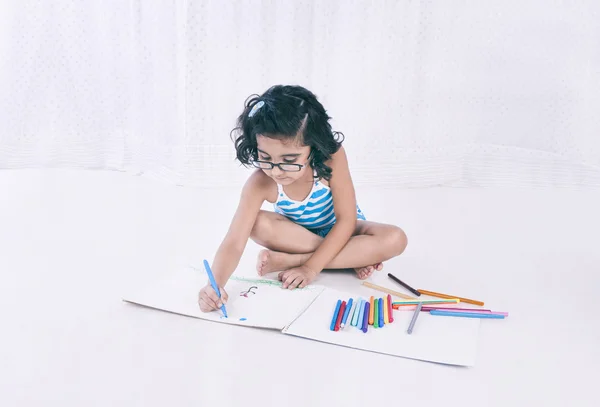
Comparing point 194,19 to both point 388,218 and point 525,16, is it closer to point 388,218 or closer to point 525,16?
point 388,218

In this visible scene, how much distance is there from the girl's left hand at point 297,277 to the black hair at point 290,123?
6.9 inches

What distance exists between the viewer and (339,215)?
49.6 inches

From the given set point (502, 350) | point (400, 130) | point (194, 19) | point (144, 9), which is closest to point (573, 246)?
point (502, 350)

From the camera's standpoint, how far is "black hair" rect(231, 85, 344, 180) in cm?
110

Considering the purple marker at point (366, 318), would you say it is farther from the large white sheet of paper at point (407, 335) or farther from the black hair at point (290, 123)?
the black hair at point (290, 123)

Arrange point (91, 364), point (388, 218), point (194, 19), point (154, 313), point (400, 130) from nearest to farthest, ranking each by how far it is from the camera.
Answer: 1. point (91, 364)
2. point (154, 313)
3. point (388, 218)
4. point (194, 19)
5. point (400, 130)

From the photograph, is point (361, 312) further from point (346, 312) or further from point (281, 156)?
point (281, 156)

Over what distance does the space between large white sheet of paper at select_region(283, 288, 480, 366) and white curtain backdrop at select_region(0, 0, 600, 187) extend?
1.04 metres

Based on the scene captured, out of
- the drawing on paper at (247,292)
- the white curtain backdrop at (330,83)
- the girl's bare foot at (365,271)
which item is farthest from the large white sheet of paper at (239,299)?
the white curtain backdrop at (330,83)

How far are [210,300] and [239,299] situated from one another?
7 centimetres

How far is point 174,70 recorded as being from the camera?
81.2 inches

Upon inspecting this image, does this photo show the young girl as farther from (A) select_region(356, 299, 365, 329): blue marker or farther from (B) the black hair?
(A) select_region(356, 299, 365, 329): blue marker

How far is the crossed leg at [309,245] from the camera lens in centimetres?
126

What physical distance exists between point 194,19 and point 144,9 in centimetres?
20
